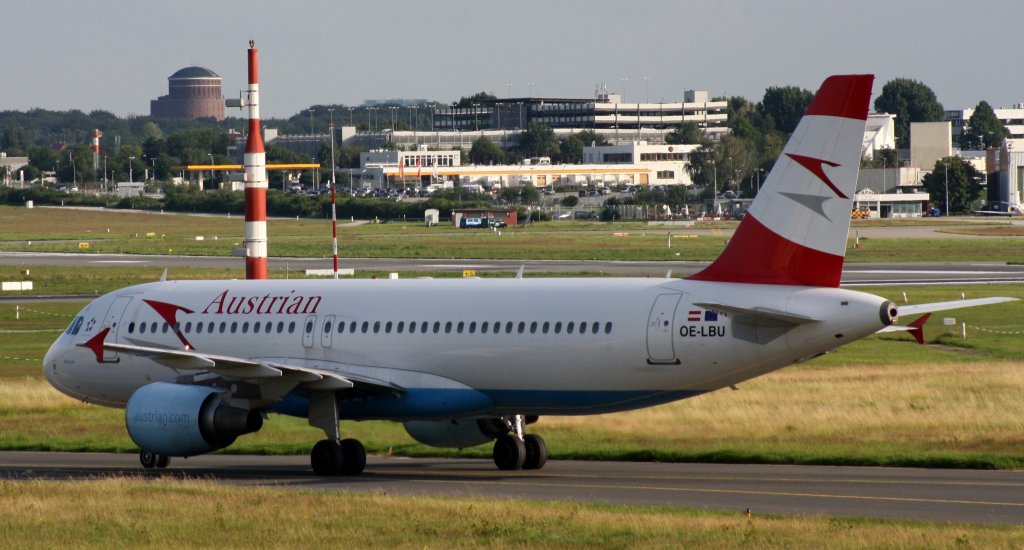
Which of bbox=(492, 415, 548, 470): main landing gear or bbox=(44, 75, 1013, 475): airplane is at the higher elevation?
bbox=(44, 75, 1013, 475): airplane

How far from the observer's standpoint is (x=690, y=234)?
135 metres

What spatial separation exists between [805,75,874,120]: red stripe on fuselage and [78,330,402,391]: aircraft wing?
9852mm

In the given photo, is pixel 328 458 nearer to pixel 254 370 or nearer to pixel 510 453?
pixel 254 370

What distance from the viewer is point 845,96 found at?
85.4 feet

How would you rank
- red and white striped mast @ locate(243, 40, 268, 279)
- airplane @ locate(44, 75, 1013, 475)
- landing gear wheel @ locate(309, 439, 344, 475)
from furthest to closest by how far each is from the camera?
red and white striped mast @ locate(243, 40, 268, 279) → landing gear wheel @ locate(309, 439, 344, 475) → airplane @ locate(44, 75, 1013, 475)

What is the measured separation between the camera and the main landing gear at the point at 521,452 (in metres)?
30.3

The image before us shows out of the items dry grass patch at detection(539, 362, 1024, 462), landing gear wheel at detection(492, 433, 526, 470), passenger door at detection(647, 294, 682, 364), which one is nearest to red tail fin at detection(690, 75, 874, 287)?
passenger door at detection(647, 294, 682, 364)

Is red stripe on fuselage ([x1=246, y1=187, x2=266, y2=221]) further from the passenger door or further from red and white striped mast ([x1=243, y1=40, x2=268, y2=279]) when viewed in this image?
the passenger door

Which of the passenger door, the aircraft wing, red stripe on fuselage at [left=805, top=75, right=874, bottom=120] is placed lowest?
the aircraft wing

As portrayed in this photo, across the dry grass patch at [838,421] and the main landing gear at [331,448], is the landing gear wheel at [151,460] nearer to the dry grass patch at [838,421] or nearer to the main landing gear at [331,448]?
the main landing gear at [331,448]

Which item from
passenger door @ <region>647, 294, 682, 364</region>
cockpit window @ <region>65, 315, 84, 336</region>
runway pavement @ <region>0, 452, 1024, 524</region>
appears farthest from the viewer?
cockpit window @ <region>65, 315, 84, 336</region>

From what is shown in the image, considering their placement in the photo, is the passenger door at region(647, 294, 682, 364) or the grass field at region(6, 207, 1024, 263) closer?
the passenger door at region(647, 294, 682, 364)

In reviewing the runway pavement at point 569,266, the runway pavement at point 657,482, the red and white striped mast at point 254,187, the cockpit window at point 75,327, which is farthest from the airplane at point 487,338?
the runway pavement at point 569,266

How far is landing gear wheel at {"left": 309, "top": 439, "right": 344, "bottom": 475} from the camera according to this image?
1165 inches
